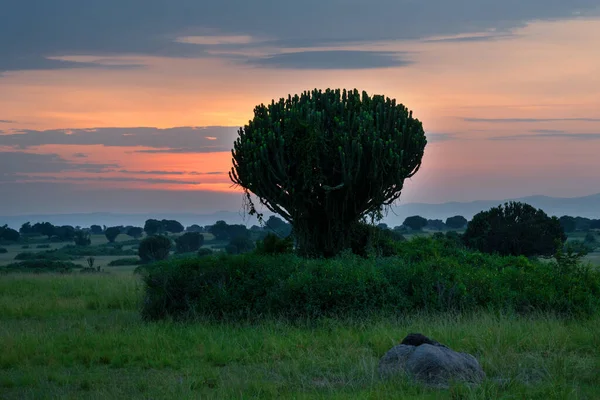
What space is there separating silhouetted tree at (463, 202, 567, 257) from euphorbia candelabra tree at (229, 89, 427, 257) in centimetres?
1598

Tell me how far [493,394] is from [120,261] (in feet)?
183

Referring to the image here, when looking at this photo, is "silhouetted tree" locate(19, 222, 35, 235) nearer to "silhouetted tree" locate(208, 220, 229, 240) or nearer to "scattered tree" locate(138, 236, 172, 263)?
"silhouetted tree" locate(208, 220, 229, 240)

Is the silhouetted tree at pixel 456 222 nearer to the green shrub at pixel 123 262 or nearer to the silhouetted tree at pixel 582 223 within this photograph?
the silhouetted tree at pixel 582 223

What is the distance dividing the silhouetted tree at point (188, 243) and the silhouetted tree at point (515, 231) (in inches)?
1750

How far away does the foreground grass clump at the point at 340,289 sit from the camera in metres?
16.8

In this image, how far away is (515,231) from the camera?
121 ft

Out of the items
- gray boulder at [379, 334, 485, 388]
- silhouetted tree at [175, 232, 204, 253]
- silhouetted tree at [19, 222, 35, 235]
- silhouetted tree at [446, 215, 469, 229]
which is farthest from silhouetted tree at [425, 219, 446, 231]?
gray boulder at [379, 334, 485, 388]

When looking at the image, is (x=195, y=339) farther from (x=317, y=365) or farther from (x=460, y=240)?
(x=460, y=240)

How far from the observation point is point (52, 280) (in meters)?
28.5

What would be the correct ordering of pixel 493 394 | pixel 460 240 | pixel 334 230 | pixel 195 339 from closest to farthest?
pixel 493 394
pixel 195 339
pixel 334 230
pixel 460 240

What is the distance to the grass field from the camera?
10.5 meters

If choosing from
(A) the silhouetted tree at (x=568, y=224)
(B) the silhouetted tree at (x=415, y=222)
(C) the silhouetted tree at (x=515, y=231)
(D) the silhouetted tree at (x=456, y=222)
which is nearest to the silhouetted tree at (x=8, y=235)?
(B) the silhouetted tree at (x=415, y=222)

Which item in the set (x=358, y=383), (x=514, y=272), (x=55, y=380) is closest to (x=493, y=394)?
(x=358, y=383)

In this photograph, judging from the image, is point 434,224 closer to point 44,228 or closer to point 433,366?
point 44,228
